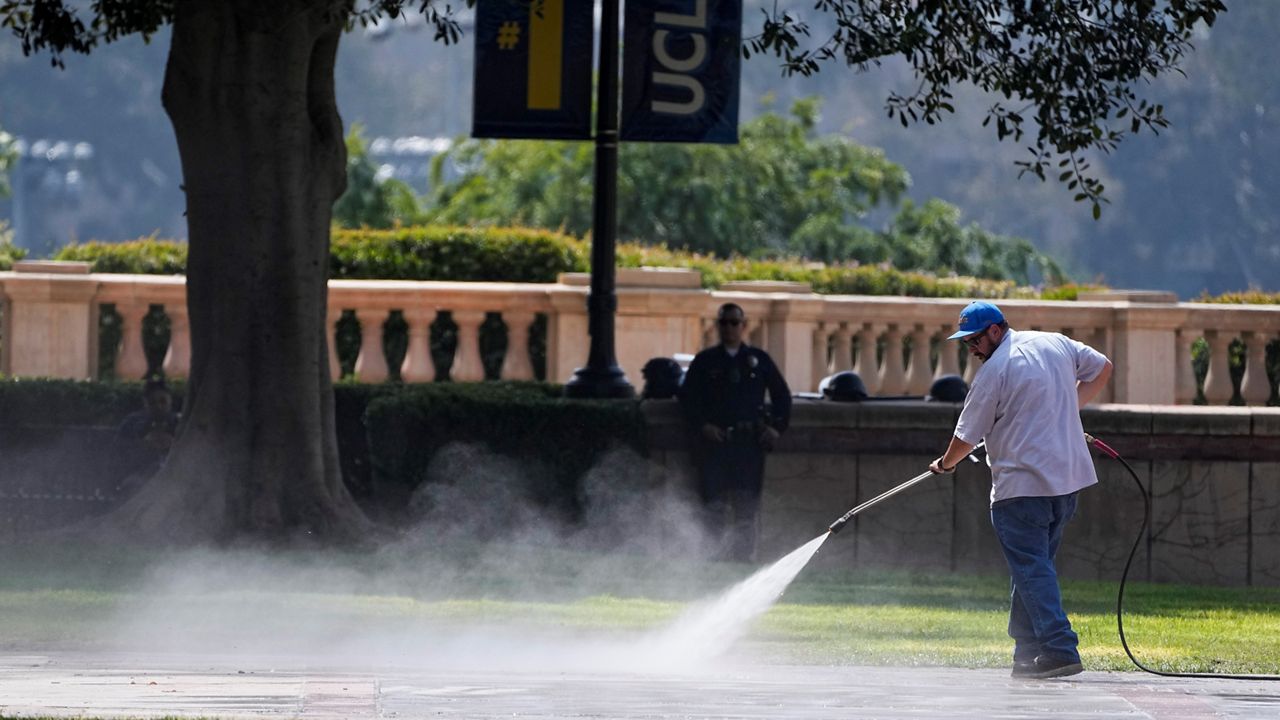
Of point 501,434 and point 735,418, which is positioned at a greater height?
point 735,418

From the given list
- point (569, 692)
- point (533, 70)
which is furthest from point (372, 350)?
point (569, 692)

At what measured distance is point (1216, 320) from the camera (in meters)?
17.4

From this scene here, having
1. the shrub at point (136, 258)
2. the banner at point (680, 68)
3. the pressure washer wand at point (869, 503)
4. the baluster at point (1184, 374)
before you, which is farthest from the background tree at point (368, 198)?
the pressure washer wand at point (869, 503)

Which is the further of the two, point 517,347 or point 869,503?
point 517,347

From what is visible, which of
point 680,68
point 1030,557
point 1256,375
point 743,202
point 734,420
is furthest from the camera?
point 743,202

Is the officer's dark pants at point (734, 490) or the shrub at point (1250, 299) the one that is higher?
the shrub at point (1250, 299)

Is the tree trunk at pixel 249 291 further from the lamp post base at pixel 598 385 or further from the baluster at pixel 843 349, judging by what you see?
the baluster at pixel 843 349

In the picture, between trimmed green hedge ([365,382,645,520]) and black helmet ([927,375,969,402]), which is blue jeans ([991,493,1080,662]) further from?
black helmet ([927,375,969,402])

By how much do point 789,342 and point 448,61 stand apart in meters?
137

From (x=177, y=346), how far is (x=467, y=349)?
2.36 meters

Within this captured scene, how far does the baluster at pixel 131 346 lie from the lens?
52.8 feet

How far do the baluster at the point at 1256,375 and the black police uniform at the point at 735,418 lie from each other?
538 centimetres

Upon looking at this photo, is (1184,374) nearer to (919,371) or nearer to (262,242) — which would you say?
(919,371)

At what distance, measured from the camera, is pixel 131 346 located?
16141 millimetres
